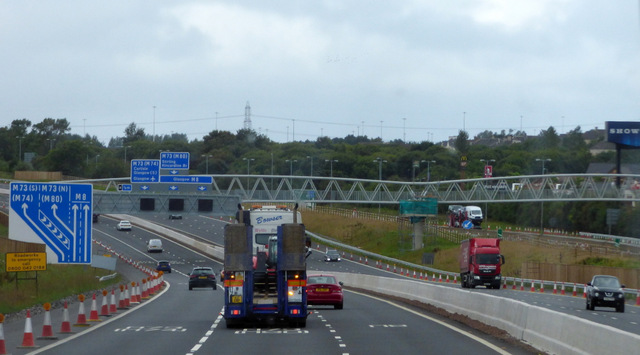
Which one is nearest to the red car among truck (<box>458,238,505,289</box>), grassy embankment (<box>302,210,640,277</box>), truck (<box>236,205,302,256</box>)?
truck (<box>236,205,302,256</box>)

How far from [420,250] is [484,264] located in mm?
38836

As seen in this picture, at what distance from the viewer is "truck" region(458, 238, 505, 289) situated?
59.6 metres

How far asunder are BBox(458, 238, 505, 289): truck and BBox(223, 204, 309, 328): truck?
34.1m

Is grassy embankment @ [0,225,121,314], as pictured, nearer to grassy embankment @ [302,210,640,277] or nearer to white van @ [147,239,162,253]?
grassy embankment @ [302,210,640,277]

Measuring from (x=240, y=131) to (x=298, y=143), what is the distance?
19605 mm

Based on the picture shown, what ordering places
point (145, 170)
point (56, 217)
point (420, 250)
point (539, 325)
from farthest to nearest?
point (420, 250)
point (145, 170)
point (56, 217)
point (539, 325)

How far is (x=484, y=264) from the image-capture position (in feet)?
196

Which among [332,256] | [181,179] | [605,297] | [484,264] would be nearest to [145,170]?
[181,179]

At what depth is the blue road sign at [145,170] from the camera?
7694 cm

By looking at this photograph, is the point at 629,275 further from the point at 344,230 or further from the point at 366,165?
the point at 366,165

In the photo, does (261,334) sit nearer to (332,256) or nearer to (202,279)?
(202,279)

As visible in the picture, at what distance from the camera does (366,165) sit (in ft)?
529

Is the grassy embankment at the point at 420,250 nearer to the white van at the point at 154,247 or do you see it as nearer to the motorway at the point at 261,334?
the white van at the point at 154,247

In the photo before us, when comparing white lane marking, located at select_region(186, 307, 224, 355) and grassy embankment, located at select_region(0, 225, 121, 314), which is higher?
white lane marking, located at select_region(186, 307, 224, 355)
